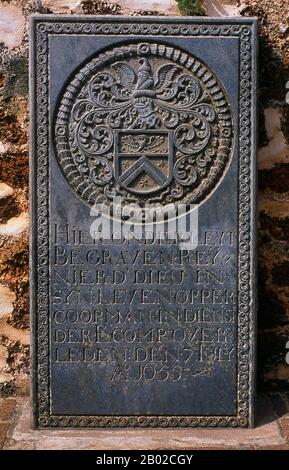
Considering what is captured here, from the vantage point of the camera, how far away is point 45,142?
2.73m

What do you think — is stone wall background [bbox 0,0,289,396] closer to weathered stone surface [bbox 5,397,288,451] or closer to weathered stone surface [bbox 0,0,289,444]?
weathered stone surface [bbox 0,0,289,444]

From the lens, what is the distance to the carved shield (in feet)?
9.04

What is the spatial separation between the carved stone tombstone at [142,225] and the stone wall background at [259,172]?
350mm

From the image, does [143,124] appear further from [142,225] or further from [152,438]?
[152,438]

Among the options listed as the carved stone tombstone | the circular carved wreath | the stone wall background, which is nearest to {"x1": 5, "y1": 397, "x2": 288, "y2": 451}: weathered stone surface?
the carved stone tombstone

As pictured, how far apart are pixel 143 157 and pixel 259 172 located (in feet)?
2.15

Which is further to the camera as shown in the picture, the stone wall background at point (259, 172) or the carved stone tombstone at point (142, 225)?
the stone wall background at point (259, 172)

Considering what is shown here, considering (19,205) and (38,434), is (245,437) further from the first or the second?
(19,205)

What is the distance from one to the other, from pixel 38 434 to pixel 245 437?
899mm

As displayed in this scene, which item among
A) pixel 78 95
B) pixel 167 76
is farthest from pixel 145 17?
pixel 78 95

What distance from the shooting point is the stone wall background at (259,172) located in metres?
3.02

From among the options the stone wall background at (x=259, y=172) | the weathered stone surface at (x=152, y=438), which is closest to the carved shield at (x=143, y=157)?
the stone wall background at (x=259, y=172)

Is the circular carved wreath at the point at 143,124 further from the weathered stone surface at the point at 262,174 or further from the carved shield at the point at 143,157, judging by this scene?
the weathered stone surface at the point at 262,174

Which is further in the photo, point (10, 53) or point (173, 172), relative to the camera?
point (10, 53)
